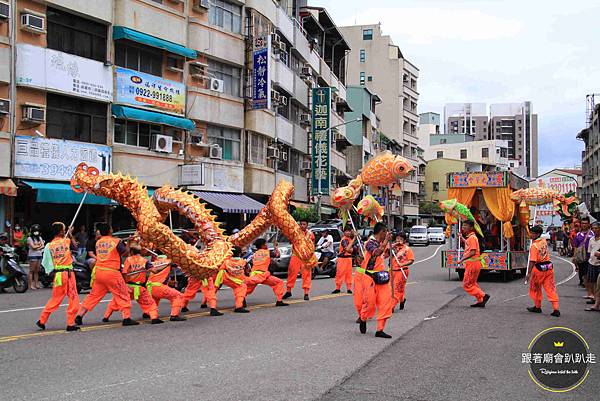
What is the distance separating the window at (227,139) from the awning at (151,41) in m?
3.63

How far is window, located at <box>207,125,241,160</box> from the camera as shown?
96.4 ft

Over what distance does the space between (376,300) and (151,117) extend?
58.6 feet

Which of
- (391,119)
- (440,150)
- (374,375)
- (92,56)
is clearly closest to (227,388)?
(374,375)

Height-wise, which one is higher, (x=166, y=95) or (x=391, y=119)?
(x=391, y=119)

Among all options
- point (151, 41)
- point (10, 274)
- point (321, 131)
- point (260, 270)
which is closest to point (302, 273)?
point (260, 270)

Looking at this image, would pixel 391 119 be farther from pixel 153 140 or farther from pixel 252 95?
pixel 153 140

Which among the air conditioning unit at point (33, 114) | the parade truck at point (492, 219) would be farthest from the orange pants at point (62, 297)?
the air conditioning unit at point (33, 114)

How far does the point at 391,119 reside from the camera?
77.2 m

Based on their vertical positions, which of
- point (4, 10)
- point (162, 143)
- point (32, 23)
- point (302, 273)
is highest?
point (4, 10)

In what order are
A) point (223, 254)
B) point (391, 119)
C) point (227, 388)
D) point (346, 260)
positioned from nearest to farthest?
point (227, 388)
point (223, 254)
point (346, 260)
point (391, 119)

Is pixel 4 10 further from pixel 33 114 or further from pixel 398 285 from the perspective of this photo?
pixel 398 285

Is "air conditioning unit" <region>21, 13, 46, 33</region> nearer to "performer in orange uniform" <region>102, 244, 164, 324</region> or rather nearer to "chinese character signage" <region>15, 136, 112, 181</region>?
"chinese character signage" <region>15, 136, 112, 181</region>

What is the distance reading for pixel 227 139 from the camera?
30.2 metres

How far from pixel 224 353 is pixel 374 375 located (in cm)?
213
